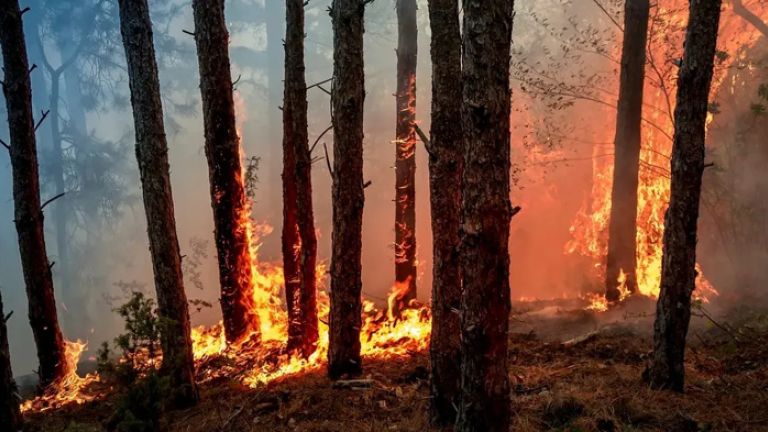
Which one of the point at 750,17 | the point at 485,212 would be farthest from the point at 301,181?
the point at 750,17

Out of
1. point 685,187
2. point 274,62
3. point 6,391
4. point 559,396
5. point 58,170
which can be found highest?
point 274,62

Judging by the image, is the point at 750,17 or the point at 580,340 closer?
the point at 580,340

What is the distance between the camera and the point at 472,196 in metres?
3.69

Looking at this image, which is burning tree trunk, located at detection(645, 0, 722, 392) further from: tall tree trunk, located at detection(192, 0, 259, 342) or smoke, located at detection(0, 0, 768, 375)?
smoke, located at detection(0, 0, 768, 375)

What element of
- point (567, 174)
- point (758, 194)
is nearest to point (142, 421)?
point (758, 194)

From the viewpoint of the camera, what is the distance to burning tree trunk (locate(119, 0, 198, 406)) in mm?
6180

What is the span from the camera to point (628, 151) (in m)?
10.9

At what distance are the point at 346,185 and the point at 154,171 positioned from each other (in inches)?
101

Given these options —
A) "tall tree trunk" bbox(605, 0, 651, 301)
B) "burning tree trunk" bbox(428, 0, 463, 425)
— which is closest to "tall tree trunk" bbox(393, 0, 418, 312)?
"tall tree trunk" bbox(605, 0, 651, 301)

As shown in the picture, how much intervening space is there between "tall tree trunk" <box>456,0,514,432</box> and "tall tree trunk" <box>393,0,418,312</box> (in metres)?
7.92

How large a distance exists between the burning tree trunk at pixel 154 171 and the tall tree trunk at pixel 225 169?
8.24 feet

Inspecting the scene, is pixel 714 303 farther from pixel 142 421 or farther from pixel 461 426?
pixel 142 421

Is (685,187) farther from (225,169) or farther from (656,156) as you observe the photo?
(656,156)

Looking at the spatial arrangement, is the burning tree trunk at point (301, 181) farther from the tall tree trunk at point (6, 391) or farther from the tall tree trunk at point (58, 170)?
the tall tree trunk at point (58, 170)
